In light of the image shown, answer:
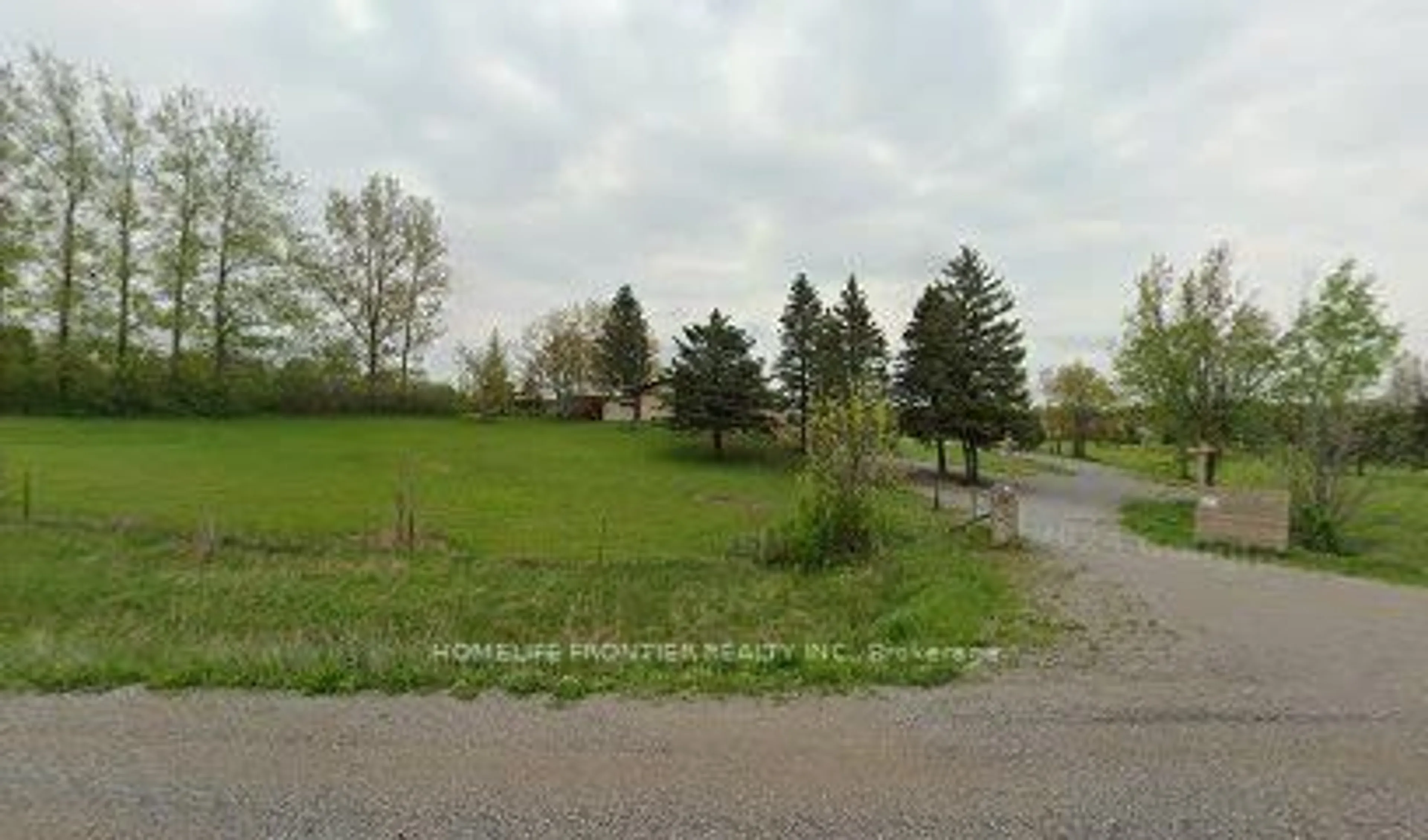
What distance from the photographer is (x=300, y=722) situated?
6.53m

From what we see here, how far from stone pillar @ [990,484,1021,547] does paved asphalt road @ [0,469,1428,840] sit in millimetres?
9856

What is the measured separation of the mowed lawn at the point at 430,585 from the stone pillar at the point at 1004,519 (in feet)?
1.90

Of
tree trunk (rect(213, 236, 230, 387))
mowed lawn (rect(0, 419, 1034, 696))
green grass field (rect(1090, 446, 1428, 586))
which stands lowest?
mowed lawn (rect(0, 419, 1034, 696))

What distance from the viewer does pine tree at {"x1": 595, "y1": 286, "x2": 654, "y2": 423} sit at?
217 ft

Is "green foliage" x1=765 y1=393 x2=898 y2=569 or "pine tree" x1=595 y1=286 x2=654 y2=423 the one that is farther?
"pine tree" x1=595 y1=286 x2=654 y2=423

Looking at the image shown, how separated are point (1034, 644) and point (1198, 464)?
2969 cm

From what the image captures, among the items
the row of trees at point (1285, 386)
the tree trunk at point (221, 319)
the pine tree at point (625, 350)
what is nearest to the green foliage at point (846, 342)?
the row of trees at point (1285, 386)

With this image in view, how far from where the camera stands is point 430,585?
15.6 metres

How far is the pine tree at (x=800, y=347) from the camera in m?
45.4

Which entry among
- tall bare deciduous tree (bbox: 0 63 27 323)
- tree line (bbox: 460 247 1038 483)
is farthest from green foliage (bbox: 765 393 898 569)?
tall bare deciduous tree (bbox: 0 63 27 323)

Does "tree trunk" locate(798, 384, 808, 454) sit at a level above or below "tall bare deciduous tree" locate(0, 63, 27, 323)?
below

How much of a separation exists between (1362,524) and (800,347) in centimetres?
2640

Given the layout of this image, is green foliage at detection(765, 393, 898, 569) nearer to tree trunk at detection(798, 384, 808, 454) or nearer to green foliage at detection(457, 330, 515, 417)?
tree trunk at detection(798, 384, 808, 454)

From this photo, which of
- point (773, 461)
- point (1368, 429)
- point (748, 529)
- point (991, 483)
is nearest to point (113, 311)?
point (773, 461)
